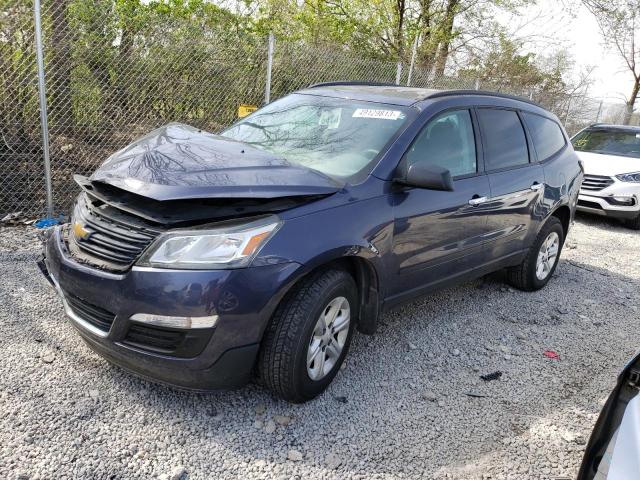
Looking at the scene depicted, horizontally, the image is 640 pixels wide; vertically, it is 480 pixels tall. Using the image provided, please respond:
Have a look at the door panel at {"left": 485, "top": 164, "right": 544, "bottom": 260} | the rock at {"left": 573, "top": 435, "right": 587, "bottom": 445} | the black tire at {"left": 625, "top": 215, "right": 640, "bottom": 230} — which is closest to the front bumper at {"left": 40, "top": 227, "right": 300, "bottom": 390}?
the rock at {"left": 573, "top": 435, "right": 587, "bottom": 445}

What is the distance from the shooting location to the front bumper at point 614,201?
8.47 metres

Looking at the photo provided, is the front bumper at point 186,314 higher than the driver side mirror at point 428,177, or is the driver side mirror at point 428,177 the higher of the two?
the driver side mirror at point 428,177

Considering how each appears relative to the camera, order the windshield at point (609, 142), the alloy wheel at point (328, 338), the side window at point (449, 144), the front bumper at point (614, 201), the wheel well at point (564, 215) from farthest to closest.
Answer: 1. the windshield at point (609, 142)
2. the front bumper at point (614, 201)
3. the wheel well at point (564, 215)
4. the side window at point (449, 144)
5. the alloy wheel at point (328, 338)

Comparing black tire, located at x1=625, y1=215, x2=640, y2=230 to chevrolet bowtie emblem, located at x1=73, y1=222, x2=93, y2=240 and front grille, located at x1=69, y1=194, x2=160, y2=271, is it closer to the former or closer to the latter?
front grille, located at x1=69, y1=194, x2=160, y2=271

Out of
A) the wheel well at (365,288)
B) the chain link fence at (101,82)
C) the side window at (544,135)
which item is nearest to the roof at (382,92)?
the side window at (544,135)

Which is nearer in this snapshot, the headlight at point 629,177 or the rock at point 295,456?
the rock at point 295,456

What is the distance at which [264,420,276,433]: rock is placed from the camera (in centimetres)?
274

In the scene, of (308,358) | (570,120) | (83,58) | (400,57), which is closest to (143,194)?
(308,358)

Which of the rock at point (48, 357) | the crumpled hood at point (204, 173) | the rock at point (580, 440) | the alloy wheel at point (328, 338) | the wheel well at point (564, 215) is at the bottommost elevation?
the rock at point (48, 357)

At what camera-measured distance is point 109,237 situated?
269 centimetres

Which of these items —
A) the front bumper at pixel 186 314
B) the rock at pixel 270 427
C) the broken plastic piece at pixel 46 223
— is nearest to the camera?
the front bumper at pixel 186 314

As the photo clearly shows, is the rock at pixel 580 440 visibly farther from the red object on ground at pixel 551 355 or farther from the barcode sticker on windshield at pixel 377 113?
the barcode sticker on windshield at pixel 377 113

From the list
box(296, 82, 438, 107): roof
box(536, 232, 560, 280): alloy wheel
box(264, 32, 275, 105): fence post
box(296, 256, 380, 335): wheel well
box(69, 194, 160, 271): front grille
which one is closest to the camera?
box(69, 194, 160, 271): front grille

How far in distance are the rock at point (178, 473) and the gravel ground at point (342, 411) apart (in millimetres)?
15
